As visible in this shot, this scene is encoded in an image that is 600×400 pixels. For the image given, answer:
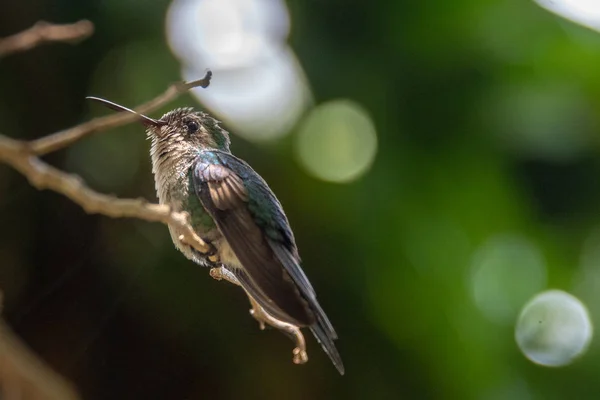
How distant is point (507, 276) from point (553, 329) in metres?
0.39

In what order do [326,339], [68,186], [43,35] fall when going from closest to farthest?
[68,186], [43,35], [326,339]

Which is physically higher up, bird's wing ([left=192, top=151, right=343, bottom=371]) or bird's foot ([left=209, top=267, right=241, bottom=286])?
bird's wing ([left=192, top=151, right=343, bottom=371])

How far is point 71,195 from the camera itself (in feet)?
1.79

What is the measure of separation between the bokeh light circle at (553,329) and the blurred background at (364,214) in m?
0.01

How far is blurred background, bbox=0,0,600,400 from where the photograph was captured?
6.28 ft

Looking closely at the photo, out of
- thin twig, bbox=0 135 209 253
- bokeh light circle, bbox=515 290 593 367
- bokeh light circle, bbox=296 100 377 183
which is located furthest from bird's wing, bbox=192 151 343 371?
bokeh light circle, bbox=515 290 593 367

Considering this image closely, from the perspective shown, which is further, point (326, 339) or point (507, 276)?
point (507, 276)

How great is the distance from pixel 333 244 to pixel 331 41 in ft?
2.19

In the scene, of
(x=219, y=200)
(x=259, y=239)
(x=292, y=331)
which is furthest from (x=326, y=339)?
(x=219, y=200)

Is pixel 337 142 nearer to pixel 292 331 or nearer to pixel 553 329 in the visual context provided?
pixel 553 329

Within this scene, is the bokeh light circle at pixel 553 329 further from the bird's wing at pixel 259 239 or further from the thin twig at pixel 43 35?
the thin twig at pixel 43 35

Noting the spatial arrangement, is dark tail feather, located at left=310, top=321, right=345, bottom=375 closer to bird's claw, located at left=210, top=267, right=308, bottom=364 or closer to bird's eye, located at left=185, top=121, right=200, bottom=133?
bird's claw, located at left=210, top=267, right=308, bottom=364

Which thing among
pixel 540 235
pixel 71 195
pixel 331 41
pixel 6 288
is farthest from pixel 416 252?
pixel 71 195

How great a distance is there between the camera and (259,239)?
3.32ft
